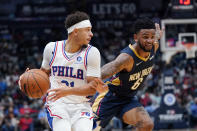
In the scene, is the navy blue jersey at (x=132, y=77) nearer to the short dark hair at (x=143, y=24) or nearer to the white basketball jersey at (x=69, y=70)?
the short dark hair at (x=143, y=24)

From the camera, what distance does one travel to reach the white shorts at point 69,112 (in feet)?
13.9

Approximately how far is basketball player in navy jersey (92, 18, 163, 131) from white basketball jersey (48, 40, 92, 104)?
2.99ft

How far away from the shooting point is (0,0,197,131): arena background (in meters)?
13.1

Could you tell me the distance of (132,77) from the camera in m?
5.60

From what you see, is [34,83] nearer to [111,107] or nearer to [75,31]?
[75,31]

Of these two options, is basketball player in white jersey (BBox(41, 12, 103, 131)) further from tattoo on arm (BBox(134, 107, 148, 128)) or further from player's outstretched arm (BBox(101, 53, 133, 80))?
tattoo on arm (BBox(134, 107, 148, 128))

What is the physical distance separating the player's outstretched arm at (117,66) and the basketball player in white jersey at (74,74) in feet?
2.11

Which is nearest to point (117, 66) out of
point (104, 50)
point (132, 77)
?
point (132, 77)

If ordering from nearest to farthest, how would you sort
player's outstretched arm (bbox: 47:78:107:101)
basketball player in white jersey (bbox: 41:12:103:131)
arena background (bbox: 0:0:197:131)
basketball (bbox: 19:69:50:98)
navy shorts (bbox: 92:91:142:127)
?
1. player's outstretched arm (bbox: 47:78:107:101)
2. basketball player in white jersey (bbox: 41:12:103:131)
3. basketball (bbox: 19:69:50:98)
4. navy shorts (bbox: 92:91:142:127)
5. arena background (bbox: 0:0:197:131)

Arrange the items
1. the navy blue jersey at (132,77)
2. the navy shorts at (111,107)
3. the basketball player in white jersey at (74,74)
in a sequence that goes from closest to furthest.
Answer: the basketball player in white jersey at (74,74)
the navy blue jersey at (132,77)
the navy shorts at (111,107)

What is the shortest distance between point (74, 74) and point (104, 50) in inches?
593

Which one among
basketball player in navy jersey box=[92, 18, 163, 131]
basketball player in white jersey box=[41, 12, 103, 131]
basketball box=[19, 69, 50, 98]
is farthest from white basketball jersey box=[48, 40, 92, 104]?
basketball player in navy jersey box=[92, 18, 163, 131]

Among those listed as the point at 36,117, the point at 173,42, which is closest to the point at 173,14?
the point at 173,42

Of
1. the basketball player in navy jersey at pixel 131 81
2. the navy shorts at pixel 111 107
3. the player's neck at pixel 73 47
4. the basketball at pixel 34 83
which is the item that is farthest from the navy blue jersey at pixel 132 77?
the basketball at pixel 34 83
